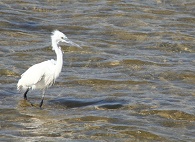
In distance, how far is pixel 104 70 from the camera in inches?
496

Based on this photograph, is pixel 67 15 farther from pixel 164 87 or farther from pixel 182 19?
pixel 164 87

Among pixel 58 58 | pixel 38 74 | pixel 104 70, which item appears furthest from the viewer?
pixel 104 70

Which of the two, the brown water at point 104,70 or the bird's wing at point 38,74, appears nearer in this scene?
the brown water at point 104,70

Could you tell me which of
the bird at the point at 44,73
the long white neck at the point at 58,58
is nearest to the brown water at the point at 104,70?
the bird at the point at 44,73

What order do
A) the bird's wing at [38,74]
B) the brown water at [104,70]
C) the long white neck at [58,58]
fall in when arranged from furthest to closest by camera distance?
the bird's wing at [38,74] → the long white neck at [58,58] → the brown water at [104,70]

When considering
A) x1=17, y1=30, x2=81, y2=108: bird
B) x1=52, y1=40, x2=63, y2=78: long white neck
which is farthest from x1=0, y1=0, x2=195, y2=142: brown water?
x1=52, y1=40, x2=63, y2=78: long white neck

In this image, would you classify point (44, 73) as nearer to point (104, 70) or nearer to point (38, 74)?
point (38, 74)

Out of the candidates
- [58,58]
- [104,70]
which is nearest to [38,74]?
[58,58]

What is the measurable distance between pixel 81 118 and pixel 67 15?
6.82 m

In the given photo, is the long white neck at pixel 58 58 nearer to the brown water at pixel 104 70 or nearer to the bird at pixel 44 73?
the bird at pixel 44 73

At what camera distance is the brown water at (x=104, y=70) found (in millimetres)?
9539

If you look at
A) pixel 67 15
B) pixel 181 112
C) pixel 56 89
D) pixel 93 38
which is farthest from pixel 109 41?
pixel 181 112

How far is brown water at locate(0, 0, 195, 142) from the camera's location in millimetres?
9539

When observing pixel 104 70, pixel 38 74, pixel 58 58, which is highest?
pixel 58 58
